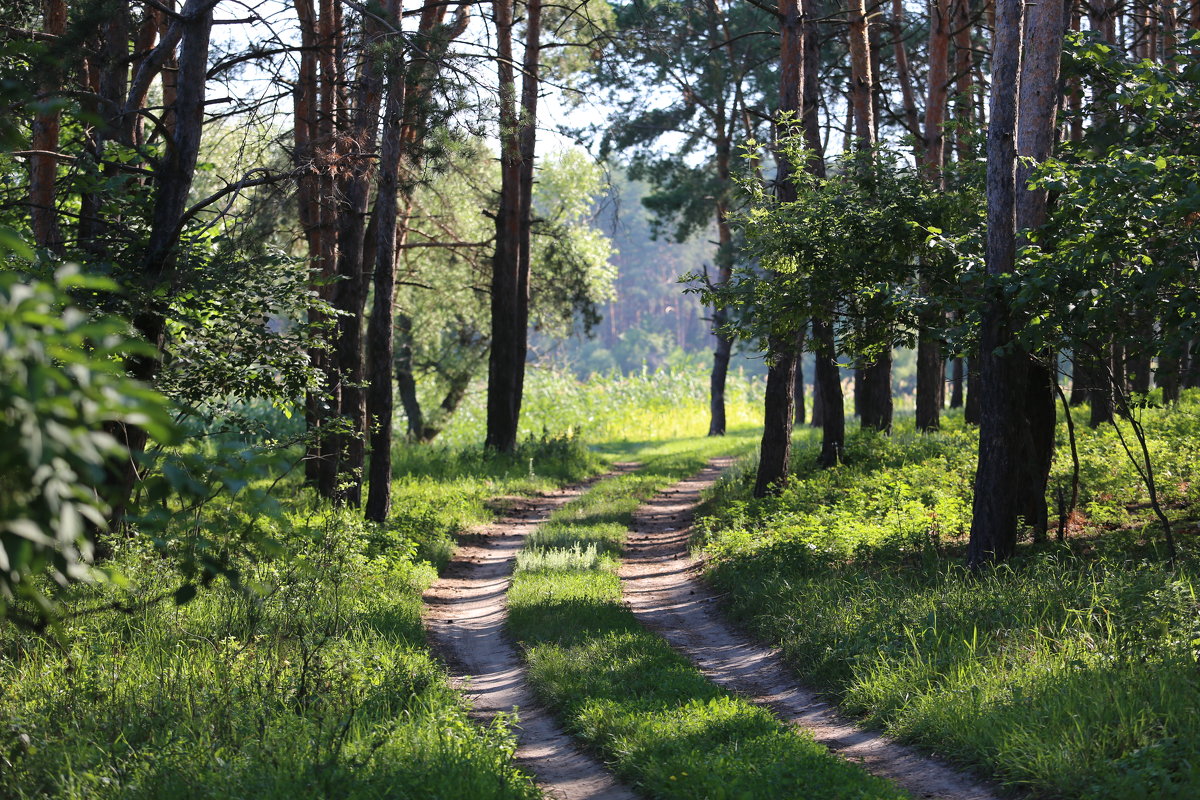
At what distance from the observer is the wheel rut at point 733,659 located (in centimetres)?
524

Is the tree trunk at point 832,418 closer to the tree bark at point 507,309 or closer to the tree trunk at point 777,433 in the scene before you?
the tree trunk at point 777,433

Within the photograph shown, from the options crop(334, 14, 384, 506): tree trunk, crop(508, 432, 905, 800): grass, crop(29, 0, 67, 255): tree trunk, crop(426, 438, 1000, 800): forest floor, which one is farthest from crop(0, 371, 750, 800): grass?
crop(29, 0, 67, 255): tree trunk

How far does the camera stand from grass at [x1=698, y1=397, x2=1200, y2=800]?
4852 millimetres

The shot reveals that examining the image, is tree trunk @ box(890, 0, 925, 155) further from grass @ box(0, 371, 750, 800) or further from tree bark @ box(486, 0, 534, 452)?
grass @ box(0, 371, 750, 800)

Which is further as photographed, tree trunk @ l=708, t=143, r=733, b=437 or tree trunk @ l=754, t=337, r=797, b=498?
tree trunk @ l=708, t=143, r=733, b=437

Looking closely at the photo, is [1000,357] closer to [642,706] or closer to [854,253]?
[854,253]

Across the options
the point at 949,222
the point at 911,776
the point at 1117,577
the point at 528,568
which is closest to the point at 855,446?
the point at 949,222

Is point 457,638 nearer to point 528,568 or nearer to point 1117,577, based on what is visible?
point 528,568

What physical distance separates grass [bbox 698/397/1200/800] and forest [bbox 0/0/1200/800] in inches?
1.4

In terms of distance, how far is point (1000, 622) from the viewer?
6.80 meters

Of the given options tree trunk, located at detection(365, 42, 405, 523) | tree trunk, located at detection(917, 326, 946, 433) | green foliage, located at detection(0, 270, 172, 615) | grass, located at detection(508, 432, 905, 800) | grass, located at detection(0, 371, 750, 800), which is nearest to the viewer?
green foliage, located at detection(0, 270, 172, 615)

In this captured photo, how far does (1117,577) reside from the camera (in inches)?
282

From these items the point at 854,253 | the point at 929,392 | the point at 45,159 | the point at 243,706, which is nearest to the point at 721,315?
the point at 929,392

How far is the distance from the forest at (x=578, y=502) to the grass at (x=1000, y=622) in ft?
0.12
